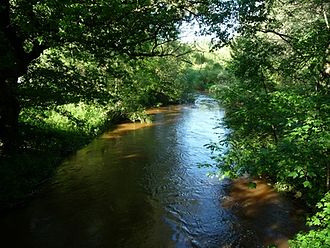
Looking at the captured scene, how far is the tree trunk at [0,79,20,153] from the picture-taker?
10562mm

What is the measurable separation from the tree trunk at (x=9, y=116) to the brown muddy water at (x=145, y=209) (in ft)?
6.80

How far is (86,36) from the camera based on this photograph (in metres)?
8.29

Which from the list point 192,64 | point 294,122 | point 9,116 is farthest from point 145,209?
point 294,122

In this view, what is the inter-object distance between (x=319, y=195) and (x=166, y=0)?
6.34m

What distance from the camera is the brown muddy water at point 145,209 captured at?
909cm

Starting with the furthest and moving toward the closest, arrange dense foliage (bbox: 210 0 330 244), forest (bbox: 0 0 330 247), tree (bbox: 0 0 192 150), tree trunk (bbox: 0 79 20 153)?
tree trunk (bbox: 0 79 20 153), tree (bbox: 0 0 192 150), forest (bbox: 0 0 330 247), dense foliage (bbox: 210 0 330 244)

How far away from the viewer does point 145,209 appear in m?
10.9

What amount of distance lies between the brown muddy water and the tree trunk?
2072mm

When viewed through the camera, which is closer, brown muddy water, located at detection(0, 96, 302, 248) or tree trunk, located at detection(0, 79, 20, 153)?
brown muddy water, located at detection(0, 96, 302, 248)

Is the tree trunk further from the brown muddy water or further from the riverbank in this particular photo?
the brown muddy water

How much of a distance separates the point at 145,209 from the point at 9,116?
5428 millimetres

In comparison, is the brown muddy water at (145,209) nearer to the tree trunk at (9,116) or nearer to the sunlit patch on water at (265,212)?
the sunlit patch on water at (265,212)

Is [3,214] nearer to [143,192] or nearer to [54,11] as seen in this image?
[143,192]

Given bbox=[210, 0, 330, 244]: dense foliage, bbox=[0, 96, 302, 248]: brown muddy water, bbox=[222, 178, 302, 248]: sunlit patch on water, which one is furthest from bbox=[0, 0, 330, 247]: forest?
bbox=[0, 96, 302, 248]: brown muddy water
